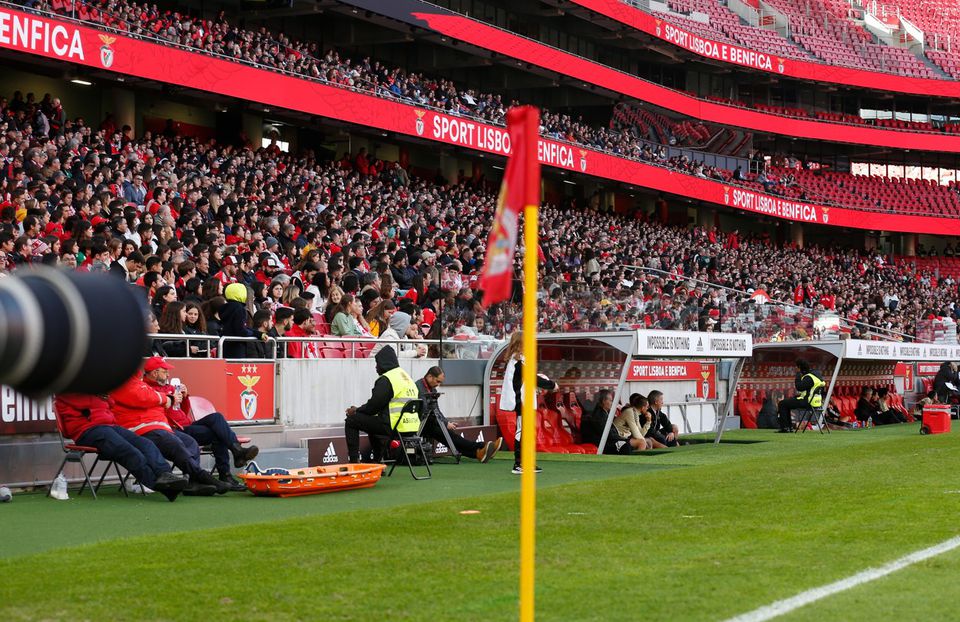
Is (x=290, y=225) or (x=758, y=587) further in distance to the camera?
(x=290, y=225)

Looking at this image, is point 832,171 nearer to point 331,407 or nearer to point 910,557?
Result: point 331,407

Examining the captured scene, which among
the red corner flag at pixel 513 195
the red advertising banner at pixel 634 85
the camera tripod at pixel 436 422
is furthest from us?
the red advertising banner at pixel 634 85

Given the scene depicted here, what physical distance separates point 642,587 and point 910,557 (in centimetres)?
211

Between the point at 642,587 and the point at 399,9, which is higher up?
the point at 399,9

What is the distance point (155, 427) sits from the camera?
12.3 metres

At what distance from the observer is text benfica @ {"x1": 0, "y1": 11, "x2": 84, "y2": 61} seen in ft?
81.8

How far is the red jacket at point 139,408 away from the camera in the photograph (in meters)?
12.1

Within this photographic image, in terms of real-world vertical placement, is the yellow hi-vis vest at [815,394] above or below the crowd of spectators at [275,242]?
below

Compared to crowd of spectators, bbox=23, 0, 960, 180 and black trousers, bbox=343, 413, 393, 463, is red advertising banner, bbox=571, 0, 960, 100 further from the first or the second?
→ black trousers, bbox=343, 413, 393, 463

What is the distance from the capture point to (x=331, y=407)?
1697 centimetres

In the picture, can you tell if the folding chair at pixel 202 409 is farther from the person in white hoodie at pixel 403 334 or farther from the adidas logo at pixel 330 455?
the person in white hoodie at pixel 403 334

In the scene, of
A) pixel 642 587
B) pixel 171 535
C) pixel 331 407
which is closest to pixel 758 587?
pixel 642 587

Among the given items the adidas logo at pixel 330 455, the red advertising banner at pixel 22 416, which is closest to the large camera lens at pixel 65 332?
the red advertising banner at pixel 22 416

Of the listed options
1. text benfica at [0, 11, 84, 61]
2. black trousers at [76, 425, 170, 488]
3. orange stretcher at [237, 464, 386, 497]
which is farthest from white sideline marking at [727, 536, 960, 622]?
text benfica at [0, 11, 84, 61]
